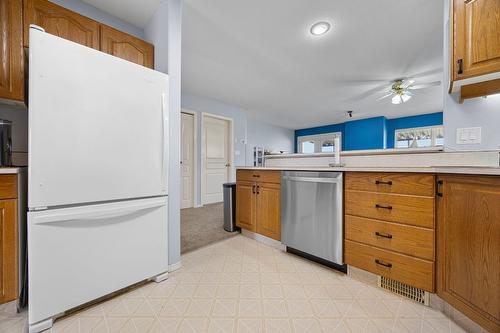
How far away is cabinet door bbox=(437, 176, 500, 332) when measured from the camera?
910mm

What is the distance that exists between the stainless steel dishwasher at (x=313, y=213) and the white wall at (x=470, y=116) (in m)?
0.84

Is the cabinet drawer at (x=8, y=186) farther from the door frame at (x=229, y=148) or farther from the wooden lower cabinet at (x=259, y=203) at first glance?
the door frame at (x=229, y=148)

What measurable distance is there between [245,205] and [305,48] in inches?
84.7

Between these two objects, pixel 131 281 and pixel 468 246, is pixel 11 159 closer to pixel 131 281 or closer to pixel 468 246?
pixel 131 281

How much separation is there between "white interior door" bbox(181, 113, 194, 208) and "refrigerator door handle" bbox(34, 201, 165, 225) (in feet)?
→ 8.99

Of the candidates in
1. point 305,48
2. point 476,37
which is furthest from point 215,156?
point 476,37

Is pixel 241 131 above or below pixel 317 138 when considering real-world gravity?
below

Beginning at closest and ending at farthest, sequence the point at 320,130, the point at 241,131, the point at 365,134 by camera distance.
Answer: the point at 241,131
the point at 365,134
the point at 320,130

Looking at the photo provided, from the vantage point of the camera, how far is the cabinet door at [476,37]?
3.78 feet

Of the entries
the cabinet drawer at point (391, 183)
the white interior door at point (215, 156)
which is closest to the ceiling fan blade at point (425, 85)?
the cabinet drawer at point (391, 183)

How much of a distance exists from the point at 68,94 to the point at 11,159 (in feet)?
2.75

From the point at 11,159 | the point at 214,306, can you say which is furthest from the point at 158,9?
the point at 214,306

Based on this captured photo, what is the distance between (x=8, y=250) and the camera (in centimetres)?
111

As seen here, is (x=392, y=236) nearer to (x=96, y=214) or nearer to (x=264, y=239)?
(x=264, y=239)
